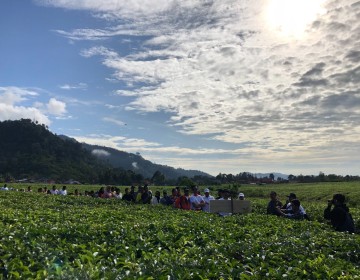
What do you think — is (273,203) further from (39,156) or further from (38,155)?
(38,155)

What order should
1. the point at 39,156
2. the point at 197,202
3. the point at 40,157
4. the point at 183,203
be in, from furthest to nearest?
the point at 39,156 → the point at 40,157 → the point at 197,202 → the point at 183,203

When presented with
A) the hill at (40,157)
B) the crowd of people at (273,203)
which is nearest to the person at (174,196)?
the crowd of people at (273,203)

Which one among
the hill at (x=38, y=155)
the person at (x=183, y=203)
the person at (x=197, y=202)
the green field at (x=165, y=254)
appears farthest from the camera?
the hill at (x=38, y=155)

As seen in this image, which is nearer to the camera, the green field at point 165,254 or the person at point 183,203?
the green field at point 165,254

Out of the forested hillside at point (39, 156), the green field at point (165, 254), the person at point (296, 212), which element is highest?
the forested hillside at point (39, 156)

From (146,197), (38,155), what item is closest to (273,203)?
(146,197)

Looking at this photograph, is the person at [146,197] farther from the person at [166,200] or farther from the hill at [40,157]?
the hill at [40,157]

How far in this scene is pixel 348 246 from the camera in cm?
878

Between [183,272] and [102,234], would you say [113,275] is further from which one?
[102,234]

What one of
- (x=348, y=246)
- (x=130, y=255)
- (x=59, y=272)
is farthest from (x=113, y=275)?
(x=348, y=246)

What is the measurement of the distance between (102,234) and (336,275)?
4.77 m

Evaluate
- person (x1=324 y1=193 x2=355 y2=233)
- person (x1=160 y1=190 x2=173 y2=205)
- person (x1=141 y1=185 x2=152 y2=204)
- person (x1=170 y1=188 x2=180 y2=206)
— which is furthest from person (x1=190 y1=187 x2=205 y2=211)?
person (x1=324 y1=193 x2=355 y2=233)

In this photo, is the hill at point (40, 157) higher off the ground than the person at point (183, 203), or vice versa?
the hill at point (40, 157)

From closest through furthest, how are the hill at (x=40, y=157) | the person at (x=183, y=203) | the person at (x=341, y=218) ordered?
the person at (x=341, y=218), the person at (x=183, y=203), the hill at (x=40, y=157)
